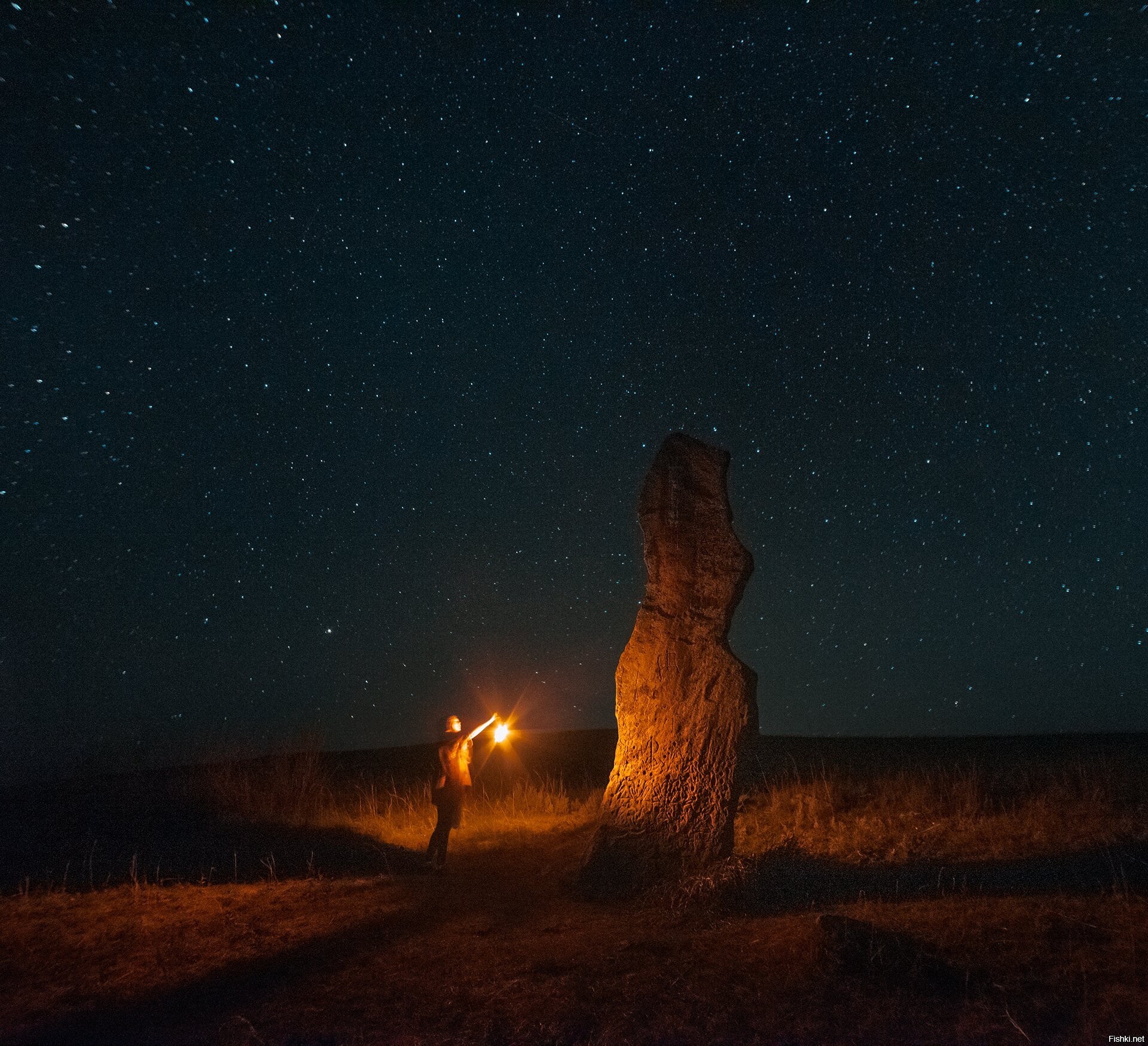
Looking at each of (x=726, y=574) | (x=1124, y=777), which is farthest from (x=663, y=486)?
(x=1124, y=777)

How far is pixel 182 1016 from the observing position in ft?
18.8

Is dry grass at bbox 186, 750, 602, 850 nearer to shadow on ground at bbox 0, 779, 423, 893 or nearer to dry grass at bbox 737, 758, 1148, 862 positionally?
shadow on ground at bbox 0, 779, 423, 893

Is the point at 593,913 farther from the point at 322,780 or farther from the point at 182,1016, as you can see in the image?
the point at 322,780

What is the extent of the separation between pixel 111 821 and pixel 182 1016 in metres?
10.4

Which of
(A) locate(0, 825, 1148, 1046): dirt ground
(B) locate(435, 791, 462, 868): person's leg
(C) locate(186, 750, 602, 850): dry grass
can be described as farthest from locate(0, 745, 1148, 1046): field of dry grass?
(C) locate(186, 750, 602, 850): dry grass

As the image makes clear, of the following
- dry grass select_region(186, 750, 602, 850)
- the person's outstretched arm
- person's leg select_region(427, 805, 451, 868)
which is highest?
the person's outstretched arm

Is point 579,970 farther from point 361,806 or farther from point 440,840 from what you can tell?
point 361,806

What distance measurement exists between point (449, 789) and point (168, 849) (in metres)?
4.36

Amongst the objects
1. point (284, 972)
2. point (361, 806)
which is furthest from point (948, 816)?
point (361, 806)

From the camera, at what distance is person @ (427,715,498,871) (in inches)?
415

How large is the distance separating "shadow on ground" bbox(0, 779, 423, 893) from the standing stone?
3.19 meters

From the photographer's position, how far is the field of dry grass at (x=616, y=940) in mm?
5273

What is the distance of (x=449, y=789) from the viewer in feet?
34.8

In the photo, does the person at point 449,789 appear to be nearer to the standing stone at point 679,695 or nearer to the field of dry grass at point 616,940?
the field of dry grass at point 616,940
